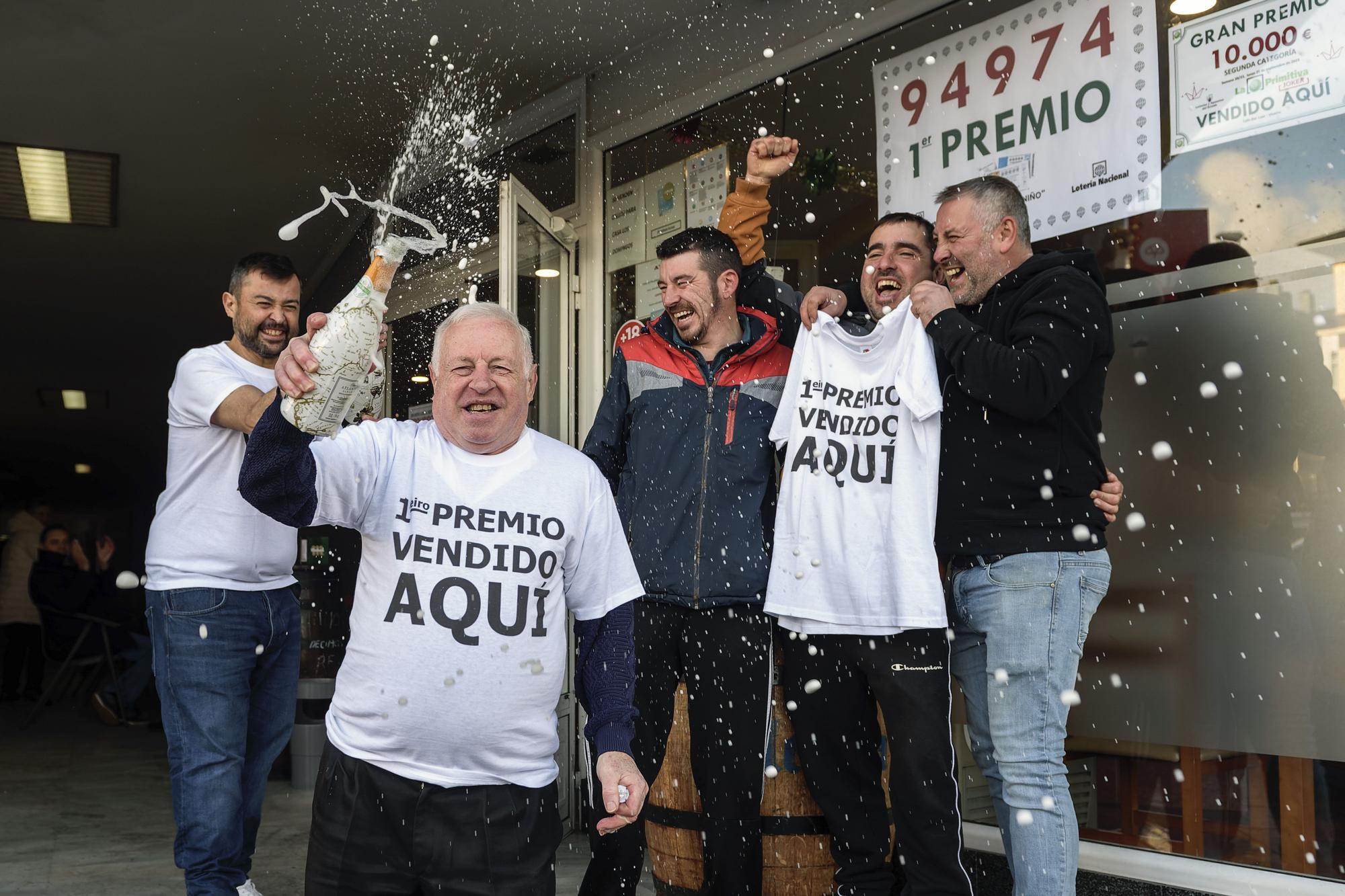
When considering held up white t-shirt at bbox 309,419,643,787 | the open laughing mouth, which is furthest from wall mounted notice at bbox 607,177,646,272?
held up white t-shirt at bbox 309,419,643,787

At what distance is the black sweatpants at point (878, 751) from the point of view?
2.98m

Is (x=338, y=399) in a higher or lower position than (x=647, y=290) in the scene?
lower

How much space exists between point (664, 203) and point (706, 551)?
8.45ft

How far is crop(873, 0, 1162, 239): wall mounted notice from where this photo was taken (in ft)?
11.9

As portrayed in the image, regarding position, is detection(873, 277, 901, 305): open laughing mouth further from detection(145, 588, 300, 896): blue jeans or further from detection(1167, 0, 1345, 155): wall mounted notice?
detection(145, 588, 300, 896): blue jeans

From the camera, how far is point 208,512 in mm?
3408

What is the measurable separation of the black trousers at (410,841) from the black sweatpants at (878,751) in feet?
3.96

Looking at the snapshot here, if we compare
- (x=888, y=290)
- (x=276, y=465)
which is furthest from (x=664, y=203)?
(x=276, y=465)

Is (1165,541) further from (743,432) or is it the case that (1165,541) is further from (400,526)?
(400,526)

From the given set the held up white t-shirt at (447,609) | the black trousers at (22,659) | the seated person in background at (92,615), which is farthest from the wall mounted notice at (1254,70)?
the black trousers at (22,659)

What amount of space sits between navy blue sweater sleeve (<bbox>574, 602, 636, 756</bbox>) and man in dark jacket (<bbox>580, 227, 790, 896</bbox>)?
77cm

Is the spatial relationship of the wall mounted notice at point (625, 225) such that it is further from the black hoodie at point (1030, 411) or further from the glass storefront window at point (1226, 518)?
the black hoodie at point (1030, 411)

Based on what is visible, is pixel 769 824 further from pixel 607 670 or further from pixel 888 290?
pixel 888 290

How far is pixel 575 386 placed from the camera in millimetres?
5738
